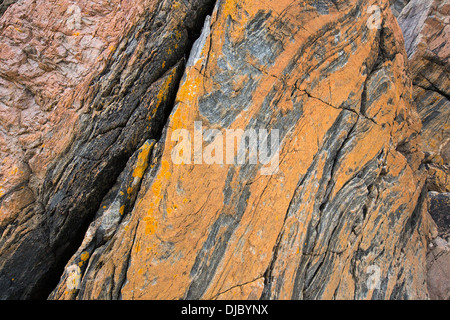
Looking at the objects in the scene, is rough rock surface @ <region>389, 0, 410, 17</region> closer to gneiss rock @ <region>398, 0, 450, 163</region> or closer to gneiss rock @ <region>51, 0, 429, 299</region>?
gneiss rock @ <region>398, 0, 450, 163</region>

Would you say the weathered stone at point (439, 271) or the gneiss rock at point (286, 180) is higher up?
the gneiss rock at point (286, 180)

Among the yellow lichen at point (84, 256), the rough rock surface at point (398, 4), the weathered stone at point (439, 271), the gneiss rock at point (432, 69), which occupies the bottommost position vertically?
the weathered stone at point (439, 271)

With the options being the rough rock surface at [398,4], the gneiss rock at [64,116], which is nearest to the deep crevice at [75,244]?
the gneiss rock at [64,116]

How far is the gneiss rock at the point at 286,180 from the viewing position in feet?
16.8

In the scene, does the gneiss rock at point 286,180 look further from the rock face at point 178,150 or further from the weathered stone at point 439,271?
the weathered stone at point 439,271

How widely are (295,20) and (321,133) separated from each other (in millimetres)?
2301

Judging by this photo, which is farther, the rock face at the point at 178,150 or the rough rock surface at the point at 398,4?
the rough rock surface at the point at 398,4

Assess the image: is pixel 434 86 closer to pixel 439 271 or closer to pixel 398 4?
pixel 398 4

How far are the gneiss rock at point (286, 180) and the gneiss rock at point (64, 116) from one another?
82 cm

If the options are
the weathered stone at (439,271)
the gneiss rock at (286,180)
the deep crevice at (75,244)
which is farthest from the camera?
the weathered stone at (439,271)

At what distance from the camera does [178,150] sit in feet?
16.9

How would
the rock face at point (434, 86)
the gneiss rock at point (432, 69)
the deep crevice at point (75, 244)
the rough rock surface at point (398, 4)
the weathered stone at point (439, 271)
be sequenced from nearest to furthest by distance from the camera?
1. the deep crevice at point (75, 244)
2. the weathered stone at point (439, 271)
3. the rock face at point (434, 86)
4. the gneiss rock at point (432, 69)
5. the rough rock surface at point (398, 4)

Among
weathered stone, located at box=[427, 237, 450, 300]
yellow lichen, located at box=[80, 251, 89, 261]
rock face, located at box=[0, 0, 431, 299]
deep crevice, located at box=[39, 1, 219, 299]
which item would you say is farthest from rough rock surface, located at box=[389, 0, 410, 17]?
yellow lichen, located at box=[80, 251, 89, 261]

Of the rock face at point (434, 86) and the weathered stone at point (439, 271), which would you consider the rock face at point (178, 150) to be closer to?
the weathered stone at point (439, 271)
